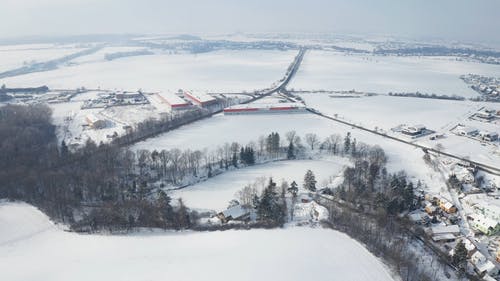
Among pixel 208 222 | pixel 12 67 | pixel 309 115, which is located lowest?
pixel 208 222

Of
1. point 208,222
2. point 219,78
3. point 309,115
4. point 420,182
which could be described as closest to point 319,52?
point 219,78

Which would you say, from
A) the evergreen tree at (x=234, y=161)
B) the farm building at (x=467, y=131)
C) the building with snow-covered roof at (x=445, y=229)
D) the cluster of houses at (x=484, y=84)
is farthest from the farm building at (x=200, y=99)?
the cluster of houses at (x=484, y=84)

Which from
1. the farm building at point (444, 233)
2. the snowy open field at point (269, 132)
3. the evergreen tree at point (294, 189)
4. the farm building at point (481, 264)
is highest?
the snowy open field at point (269, 132)

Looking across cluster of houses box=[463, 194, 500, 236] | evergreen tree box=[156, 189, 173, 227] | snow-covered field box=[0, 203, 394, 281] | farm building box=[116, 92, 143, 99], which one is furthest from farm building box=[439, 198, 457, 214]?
farm building box=[116, 92, 143, 99]

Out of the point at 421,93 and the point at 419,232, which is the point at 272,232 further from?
the point at 421,93

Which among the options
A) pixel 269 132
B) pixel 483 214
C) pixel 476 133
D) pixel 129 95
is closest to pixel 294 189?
pixel 483 214

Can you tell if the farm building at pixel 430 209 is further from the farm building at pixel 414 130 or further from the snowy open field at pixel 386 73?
the snowy open field at pixel 386 73

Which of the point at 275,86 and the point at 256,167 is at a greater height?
the point at 275,86
